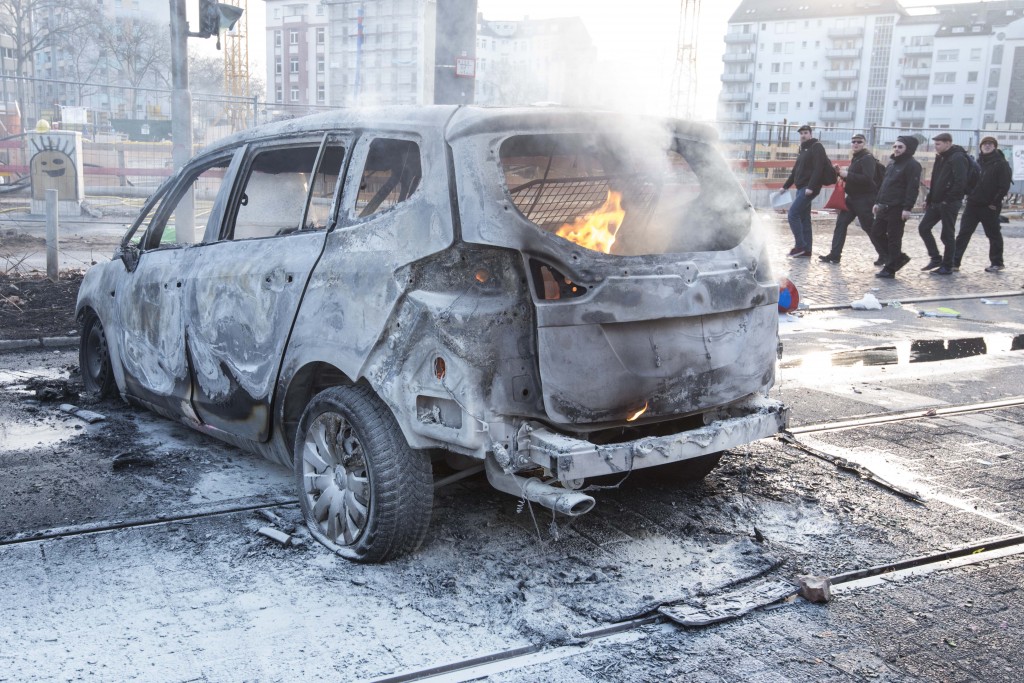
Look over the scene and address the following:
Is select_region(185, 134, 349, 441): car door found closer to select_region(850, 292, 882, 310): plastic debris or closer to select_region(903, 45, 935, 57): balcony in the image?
select_region(850, 292, 882, 310): plastic debris

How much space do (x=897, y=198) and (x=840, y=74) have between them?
342 ft

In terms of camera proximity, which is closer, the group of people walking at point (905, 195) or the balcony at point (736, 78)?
the group of people walking at point (905, 195)

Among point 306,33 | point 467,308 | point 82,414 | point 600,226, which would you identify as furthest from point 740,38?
point 467,308

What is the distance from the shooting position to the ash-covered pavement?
3.11 meters

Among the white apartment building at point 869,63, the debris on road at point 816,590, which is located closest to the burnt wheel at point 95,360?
the debris on road at point 816,590

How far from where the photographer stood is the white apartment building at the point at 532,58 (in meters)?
8.74

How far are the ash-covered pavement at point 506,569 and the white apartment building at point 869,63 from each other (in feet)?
332

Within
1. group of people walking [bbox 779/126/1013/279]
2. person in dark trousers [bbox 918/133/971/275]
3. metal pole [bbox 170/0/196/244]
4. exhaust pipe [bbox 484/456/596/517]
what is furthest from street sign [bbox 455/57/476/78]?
person in dark trousers [bbox 918/133/971/275]

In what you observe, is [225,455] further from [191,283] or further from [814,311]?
[814,311]

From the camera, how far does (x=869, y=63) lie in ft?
355

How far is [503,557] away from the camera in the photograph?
3.90 meters

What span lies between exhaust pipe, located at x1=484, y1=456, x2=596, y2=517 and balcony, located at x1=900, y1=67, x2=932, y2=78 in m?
115

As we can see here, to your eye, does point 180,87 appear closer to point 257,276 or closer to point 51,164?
point 257,276

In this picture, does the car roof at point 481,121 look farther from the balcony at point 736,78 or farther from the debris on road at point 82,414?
the balcony at point 736,78
